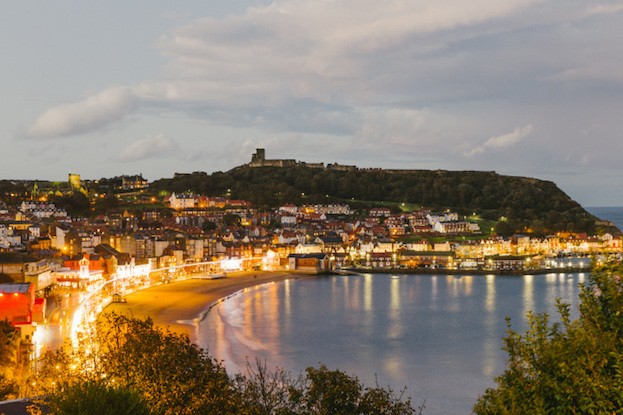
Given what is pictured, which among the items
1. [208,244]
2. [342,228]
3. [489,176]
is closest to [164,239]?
[208,244]

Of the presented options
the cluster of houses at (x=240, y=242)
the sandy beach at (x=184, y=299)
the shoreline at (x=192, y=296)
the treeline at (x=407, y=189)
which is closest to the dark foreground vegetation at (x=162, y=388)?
the shoreline at (x=192, y=296)

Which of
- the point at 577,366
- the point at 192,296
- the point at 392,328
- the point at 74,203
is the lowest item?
the point at 392,328

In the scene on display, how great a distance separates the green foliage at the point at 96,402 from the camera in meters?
6.02

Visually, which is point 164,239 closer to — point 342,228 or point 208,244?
point 208,244

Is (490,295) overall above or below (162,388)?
below

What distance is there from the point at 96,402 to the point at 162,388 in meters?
1.71

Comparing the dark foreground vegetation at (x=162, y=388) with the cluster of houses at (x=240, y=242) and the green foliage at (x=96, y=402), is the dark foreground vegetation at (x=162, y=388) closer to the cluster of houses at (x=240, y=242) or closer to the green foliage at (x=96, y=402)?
the green foliage at (x=96, y=402)

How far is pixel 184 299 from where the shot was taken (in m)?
27.8

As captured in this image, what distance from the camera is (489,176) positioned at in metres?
80.9

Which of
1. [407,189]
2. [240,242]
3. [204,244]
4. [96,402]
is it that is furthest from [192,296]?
[407,189]

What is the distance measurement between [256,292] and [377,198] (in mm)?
46152

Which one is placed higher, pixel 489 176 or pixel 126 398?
pixel 489 176

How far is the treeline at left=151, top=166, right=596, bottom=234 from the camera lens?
226ft

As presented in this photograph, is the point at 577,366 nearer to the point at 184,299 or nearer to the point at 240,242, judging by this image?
the point at 184,299
